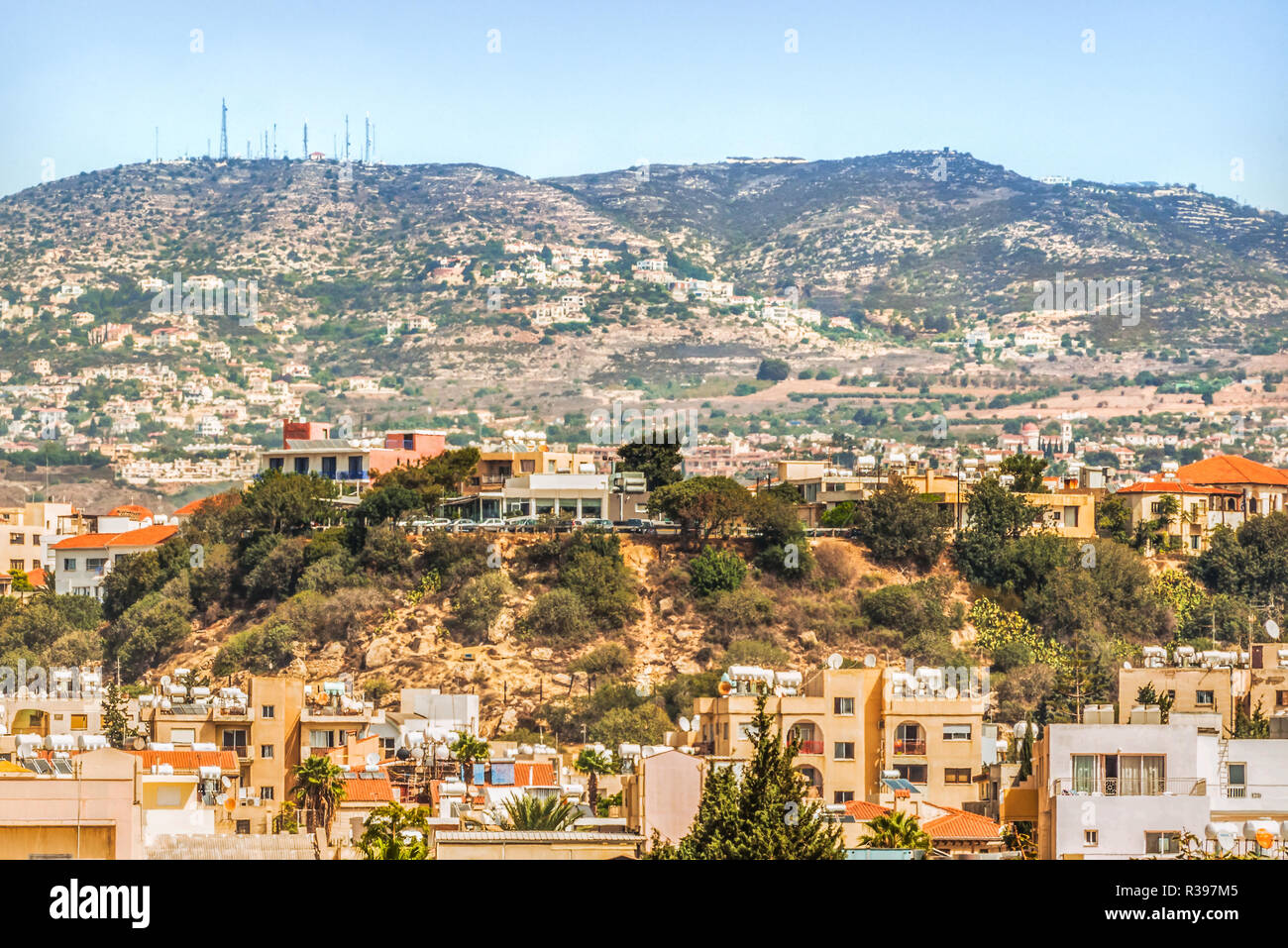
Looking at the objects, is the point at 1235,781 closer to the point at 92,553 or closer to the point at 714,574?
the point at 714,574

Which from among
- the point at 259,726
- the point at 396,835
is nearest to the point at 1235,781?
the point at 396,835

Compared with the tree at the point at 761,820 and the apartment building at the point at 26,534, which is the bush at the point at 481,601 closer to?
the apartment building at the point at 26,534

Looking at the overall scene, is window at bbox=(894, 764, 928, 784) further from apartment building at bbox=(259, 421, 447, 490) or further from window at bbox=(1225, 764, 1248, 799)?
apartment building at bbox=(259, 421, 447, 490)

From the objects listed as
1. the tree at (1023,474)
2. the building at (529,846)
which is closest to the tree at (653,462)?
the tree at (1023,474)

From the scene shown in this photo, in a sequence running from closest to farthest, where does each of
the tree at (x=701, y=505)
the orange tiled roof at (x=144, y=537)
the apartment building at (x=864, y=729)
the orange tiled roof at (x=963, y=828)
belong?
the orange tiled roof at (x=963, y=828), the apartment building at (x=864, y=729), the tree at (x=701, y=505), the orange tiled roof at (x=144, y=537)
